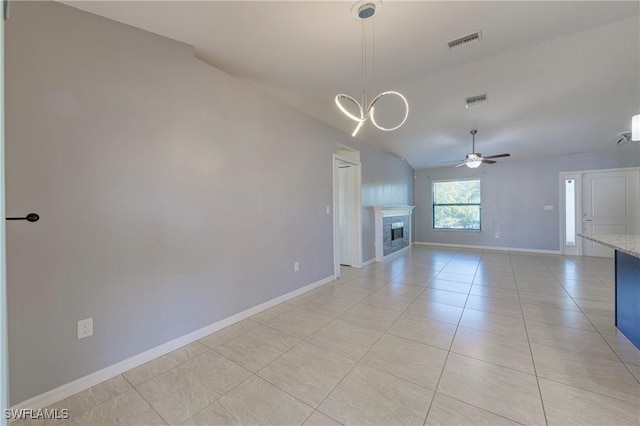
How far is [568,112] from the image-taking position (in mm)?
4477

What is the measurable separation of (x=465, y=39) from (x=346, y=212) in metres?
3.52

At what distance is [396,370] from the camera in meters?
1.97

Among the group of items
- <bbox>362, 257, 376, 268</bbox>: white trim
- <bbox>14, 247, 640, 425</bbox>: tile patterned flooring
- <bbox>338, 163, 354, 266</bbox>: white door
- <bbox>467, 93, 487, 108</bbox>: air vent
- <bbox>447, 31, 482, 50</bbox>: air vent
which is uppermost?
<bbox>467, 93, 487, 108</bbox>: air vent

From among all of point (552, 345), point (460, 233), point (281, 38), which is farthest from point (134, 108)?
point (460, 233)

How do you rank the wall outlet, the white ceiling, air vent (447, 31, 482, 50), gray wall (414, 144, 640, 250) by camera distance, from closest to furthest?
the wall outlet < the white ceiling < air vent (447, 31, 482, 50) < gray wall (414, 144, 640, 250)

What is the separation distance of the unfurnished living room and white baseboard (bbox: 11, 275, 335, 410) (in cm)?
1

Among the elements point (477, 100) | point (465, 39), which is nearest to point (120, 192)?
point (465, 39)

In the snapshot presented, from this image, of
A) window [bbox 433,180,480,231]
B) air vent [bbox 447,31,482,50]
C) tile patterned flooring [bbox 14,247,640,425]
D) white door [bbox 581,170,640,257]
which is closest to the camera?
tile patterned flooring [bbox 14,247,640,425]

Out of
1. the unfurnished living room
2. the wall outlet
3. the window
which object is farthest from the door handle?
the window

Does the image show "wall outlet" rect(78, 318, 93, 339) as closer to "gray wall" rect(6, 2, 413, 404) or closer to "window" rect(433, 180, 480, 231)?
"gray wall" rect(6, 2, 413, 404)

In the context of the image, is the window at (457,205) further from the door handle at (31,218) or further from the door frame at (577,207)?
the door handle at (31,218)

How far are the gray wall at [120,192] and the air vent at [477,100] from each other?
321 centimetres

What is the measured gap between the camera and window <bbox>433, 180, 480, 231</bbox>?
7.73 m

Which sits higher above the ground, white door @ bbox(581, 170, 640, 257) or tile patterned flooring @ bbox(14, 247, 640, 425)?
white door @ bbox(581, 170, 640, 257)
